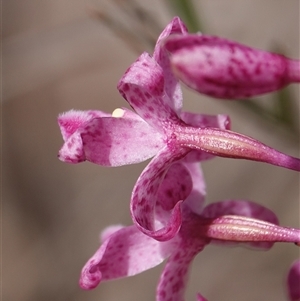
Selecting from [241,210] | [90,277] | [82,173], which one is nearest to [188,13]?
[241,210]

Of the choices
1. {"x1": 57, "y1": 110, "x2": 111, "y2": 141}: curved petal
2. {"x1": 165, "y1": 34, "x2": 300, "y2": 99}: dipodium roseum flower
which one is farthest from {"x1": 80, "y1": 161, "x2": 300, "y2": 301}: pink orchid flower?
{"x1": 165, "y1": 34, "x2": 300, "y2": 99}: dipodium roseum flower

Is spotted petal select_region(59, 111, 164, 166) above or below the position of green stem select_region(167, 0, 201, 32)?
above

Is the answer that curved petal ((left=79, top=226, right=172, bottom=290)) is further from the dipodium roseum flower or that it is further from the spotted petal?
the dipodium roseum flower

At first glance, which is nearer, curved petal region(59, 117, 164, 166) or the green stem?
curved petal region(59, 117, 164, 166)

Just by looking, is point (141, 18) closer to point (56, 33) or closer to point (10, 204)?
point (56, 33)

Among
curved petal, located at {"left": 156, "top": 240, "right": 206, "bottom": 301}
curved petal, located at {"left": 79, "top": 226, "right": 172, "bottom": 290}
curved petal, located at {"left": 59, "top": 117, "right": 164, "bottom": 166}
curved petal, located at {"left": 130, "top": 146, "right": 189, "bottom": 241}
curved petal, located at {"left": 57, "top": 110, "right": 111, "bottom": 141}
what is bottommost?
curved petal, located at {"left": 156, "top": 240, "right": 206, "bottom": 301}

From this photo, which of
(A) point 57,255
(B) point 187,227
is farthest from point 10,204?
(B) point 187,227

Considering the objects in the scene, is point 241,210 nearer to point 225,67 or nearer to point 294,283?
point 294,283

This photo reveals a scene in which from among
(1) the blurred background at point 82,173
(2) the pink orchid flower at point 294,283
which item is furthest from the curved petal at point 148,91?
(1) the blurred background at point 82,173
